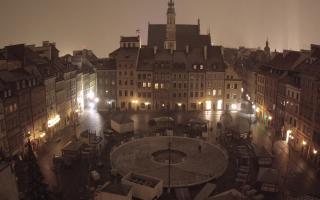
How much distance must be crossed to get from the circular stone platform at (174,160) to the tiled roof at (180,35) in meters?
48.8

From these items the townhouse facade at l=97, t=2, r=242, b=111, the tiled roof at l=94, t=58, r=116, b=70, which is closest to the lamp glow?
the townhouse facade at l=97, t=2, r=242, b=111

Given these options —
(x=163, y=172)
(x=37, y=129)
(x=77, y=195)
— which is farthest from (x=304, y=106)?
(x=37, y=129)

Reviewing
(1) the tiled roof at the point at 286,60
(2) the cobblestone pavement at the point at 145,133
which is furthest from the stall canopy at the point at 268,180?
(1) the tiled roof at the point at 286,60

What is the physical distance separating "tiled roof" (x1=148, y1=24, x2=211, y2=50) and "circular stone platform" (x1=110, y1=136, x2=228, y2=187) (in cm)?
4877

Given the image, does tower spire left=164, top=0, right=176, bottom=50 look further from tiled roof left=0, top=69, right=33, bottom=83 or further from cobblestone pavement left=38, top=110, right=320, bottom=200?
tiled roof left=0, top=69, right=33, bottom=83

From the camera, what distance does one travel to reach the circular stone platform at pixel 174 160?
45.1 m

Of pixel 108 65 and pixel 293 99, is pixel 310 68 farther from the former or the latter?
pixel 108 65

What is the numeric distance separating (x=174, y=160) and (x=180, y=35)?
60.1 metres

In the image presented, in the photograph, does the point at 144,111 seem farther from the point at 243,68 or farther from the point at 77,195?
the point at 77,195

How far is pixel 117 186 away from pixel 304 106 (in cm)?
3634

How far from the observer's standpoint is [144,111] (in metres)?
85.6

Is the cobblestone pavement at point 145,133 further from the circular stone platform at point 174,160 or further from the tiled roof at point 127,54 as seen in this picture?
the tiled roof at point 127,54

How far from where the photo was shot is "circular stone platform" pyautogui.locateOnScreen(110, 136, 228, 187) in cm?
4506

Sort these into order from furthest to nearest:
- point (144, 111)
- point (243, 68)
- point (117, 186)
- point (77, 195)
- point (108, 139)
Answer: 1. point (243, 68)
2. point (144, 111)
3. point (108, 139)
4. point (77, 195)
5. point (117, 186)
